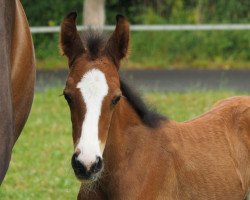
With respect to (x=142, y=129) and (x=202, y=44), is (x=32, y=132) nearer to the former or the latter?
(x=142, y=129)

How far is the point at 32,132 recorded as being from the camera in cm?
1073

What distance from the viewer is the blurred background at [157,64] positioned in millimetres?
10141

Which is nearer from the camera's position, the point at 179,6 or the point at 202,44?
the point at 202,44

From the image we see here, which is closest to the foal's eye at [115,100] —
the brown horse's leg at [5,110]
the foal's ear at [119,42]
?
the foal's ear at [119,42]

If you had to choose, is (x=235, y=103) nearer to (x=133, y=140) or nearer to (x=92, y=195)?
(x=133, y=140)

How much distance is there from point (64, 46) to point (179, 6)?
15.0 m

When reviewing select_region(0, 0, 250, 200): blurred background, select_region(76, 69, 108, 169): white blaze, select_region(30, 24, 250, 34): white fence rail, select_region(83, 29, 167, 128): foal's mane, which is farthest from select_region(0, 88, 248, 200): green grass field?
select_region(30, 24, 250, 34): white fence rail

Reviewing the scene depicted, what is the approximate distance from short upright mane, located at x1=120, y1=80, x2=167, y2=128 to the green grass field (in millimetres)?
276

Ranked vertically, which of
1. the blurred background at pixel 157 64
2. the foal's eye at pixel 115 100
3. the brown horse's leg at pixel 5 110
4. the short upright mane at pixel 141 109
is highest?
the brown horse's leg at pixel 5 110

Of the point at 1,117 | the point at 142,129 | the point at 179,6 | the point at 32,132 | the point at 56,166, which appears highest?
the point at 1,117

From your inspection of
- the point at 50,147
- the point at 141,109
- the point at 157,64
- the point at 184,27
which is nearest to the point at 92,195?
the point at 141,109

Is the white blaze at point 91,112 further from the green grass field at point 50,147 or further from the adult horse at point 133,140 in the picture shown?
the green grass field at point 50,147

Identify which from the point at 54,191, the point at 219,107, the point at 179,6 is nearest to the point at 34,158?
the point at 54,191

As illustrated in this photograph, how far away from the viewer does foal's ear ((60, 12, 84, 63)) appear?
4746mm
